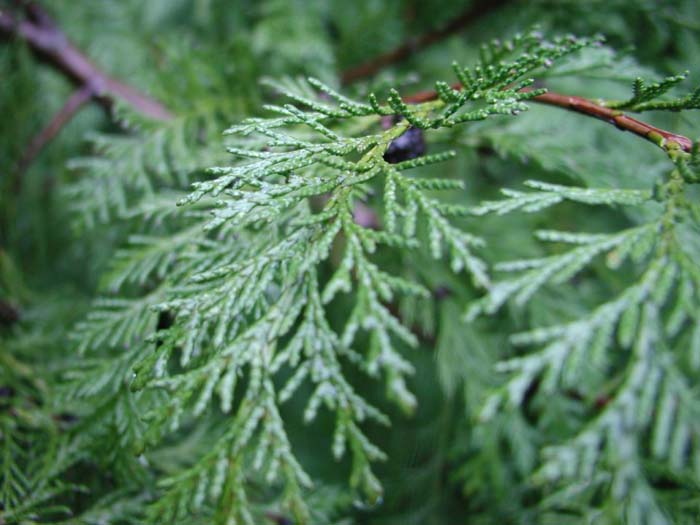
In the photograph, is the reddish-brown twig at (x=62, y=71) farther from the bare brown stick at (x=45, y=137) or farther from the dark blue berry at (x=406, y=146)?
the dark blue berry at (x=406, y=146)

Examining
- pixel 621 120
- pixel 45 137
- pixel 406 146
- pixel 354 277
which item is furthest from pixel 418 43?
pixel 45 137

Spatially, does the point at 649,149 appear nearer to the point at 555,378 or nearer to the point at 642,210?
the point at 642,210

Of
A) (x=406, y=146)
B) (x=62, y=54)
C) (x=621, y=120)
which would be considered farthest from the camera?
(x=62, y=54)

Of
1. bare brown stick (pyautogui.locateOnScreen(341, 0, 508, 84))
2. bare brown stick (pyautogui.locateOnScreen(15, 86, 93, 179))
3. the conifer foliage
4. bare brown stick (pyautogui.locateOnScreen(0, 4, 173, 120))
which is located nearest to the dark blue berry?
the conifer foliage

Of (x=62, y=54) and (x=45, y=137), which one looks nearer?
(x=45, y=137)

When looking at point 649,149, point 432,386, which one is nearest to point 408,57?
point 649,149

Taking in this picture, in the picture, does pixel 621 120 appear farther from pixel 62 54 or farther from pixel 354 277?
pixel 62 54
